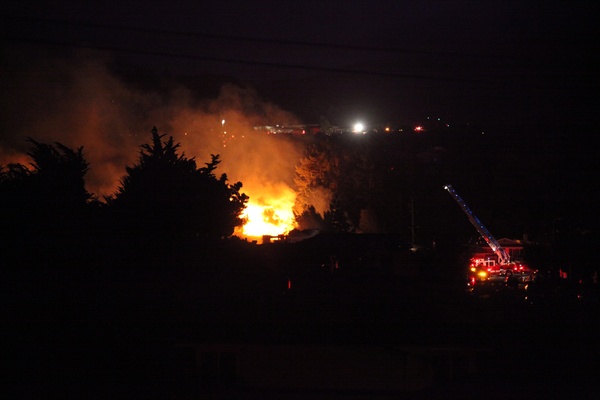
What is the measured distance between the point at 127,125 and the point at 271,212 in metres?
10.1

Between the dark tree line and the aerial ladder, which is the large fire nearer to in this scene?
the aerial ladder

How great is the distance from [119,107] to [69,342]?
2735 centimetres

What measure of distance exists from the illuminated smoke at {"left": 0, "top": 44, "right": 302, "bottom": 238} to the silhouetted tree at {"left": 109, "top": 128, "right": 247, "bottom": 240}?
12331 mm

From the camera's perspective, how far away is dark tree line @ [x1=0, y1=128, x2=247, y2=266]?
12.8m

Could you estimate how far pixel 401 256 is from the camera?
17.1m

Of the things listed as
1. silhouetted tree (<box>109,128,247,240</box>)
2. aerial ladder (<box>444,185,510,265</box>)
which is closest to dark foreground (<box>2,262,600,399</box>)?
silhouetted tree (<box>109,128,247,240</box>)

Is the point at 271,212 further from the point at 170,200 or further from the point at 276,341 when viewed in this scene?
the point at 276,341

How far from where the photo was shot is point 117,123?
117 ft

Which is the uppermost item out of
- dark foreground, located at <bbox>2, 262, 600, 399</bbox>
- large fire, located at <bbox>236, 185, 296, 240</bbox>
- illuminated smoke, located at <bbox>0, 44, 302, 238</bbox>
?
illuminated smoke, located at <bbox>0, 44, 302, 238</bbox>

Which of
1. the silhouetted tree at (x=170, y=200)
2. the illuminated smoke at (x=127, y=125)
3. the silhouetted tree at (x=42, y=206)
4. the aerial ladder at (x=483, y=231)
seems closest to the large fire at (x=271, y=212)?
the illuminated smoke at (x=127, y=125)

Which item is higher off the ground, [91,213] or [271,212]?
[271,212]

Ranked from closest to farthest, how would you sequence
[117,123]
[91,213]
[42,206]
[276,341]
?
[276,341]
[42,206]
[91,213]
[117,123]

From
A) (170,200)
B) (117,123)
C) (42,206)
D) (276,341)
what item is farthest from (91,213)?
(117,123)

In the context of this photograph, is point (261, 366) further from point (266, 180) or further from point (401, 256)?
point (266, 180)
